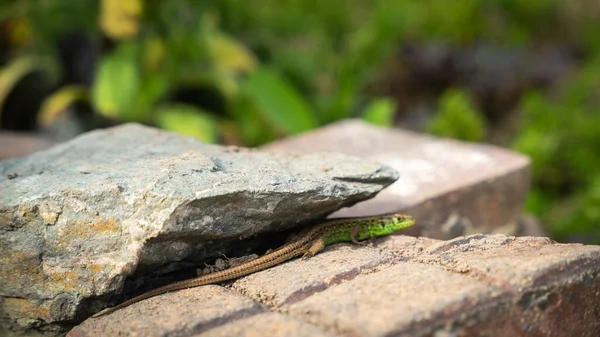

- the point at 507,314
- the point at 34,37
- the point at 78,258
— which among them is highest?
the point at 34,37

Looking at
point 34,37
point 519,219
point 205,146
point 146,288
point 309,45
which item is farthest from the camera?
point 309,45

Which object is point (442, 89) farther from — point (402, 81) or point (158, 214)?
point (158, 214)

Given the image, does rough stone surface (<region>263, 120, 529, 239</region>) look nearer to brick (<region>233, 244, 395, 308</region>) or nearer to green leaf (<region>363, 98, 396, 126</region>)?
brick (<region>233, 244, 395, 308</region>)

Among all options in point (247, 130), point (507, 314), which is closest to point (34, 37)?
point (247, 130)

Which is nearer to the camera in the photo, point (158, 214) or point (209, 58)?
point (158, 214)

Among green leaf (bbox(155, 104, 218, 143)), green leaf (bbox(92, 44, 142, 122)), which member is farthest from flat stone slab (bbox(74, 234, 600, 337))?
green leaf (bbox(92, 44, 142, 122))

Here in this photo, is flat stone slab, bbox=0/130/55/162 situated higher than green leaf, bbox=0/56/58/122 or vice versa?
green leaf, bbox=0/56/58/122
